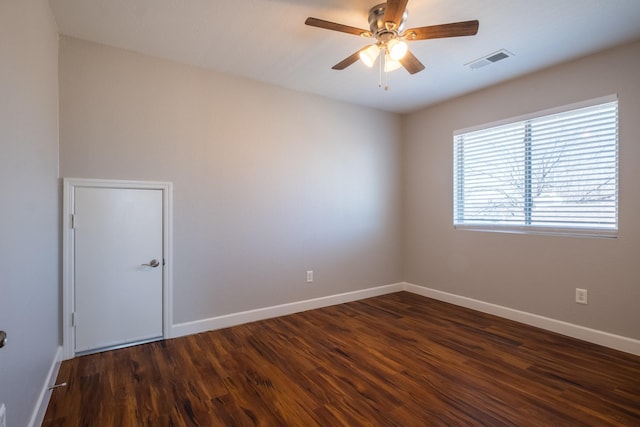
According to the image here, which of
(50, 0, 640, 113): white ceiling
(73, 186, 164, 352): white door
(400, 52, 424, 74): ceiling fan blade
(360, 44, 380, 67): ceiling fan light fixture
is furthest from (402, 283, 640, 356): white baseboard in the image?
(73, 186, 164, 352): white door

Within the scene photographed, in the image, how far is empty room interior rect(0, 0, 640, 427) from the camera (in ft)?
6.61

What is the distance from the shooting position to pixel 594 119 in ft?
9.90

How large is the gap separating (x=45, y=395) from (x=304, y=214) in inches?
111

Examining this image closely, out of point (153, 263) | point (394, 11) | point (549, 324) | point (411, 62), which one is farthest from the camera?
point (549, 324)

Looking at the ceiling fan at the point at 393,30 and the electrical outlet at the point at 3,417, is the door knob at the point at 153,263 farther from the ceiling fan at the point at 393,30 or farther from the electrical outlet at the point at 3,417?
the ceiling fan at the point at 393,30

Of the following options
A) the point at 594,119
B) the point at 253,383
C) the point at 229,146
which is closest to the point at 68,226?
the point at 229,146

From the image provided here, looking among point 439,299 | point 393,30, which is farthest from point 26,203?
point 439,299

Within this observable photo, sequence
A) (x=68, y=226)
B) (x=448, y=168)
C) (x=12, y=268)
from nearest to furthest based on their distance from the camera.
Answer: (x=12, y=268) → (x=68, y=226) → (x=448, y=168)

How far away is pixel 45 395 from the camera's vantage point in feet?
6.69

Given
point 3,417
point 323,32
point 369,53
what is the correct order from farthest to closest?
point 323,32
point 369,53
point 3,417

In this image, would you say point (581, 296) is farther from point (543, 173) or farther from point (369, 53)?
point (369, 53)

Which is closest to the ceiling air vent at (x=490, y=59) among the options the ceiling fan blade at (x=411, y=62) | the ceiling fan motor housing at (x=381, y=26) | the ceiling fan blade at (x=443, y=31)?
the ceiling fan blade at (x=411, y=62)

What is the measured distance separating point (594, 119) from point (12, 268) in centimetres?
460

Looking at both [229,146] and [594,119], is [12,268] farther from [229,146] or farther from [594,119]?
[594,119]
